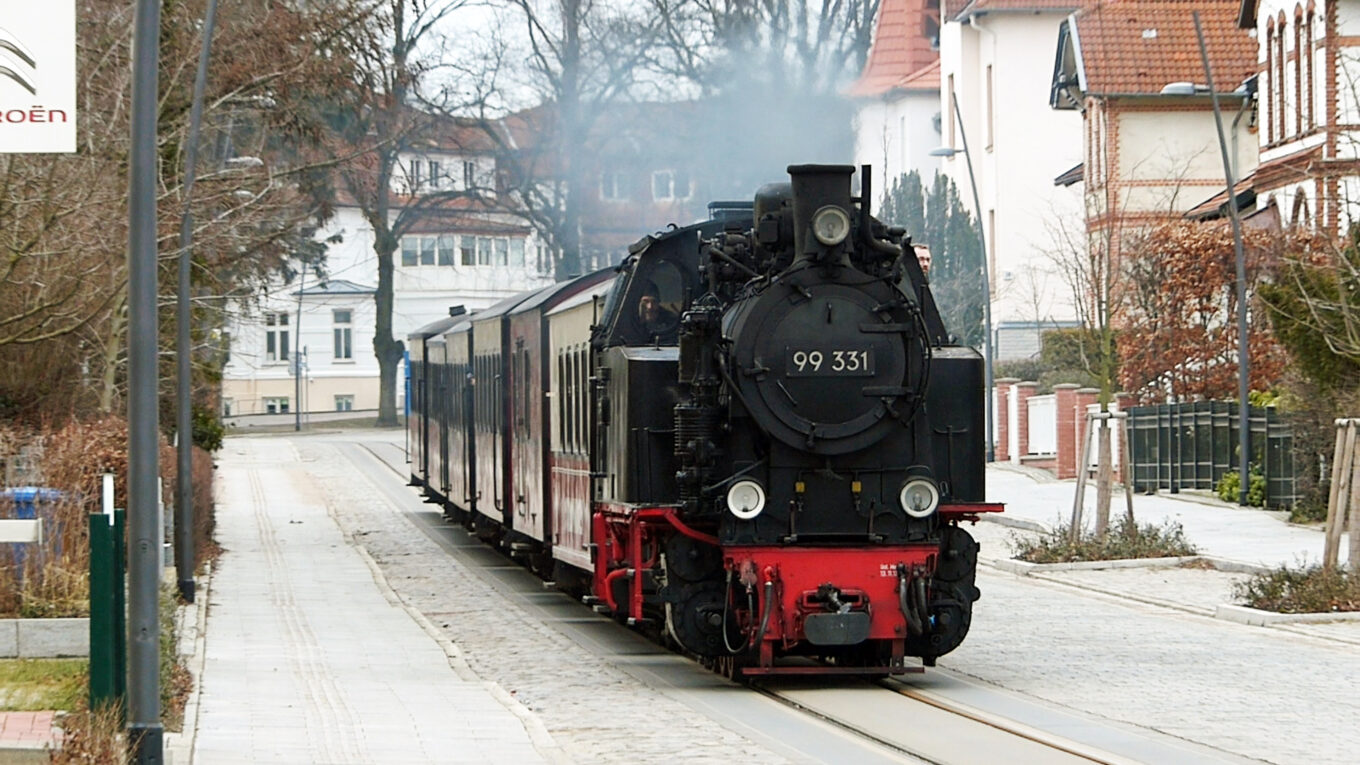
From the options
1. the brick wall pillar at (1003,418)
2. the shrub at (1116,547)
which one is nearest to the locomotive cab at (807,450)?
the shrub at (1116,547)

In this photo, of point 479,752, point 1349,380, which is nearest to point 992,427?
point 1349,380

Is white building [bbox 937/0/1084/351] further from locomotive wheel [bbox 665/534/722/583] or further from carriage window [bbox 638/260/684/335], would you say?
locomotive wheel [bbox 665/534/722/583]

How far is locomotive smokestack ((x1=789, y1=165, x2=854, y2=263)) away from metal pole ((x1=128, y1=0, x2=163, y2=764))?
5.03m

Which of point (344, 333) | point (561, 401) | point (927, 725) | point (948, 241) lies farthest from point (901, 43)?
point (927, 725)

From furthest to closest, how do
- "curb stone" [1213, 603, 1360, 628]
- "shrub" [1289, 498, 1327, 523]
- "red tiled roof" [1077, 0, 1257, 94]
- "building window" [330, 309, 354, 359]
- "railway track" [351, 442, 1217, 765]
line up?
"building window" [330, 309, 354, 359], "red tiled roof" [1077, 0, 1257, 94], "shrub" [1289, 498, 1327, 523], "curb stone" [1213, 603, 1360, 628], "railway track" [351, 442, 1217, 765]

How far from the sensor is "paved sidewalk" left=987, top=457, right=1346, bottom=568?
23.8m

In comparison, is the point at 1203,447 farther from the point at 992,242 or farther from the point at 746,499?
the point at 992,242

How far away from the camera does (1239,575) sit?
22.1 meters

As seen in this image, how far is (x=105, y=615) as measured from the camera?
9.91 metres

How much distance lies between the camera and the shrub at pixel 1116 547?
23438 millimetres

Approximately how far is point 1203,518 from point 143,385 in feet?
74.7

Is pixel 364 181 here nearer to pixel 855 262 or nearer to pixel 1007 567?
pixel 1007 567

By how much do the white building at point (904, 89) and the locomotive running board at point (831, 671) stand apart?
1940 inches

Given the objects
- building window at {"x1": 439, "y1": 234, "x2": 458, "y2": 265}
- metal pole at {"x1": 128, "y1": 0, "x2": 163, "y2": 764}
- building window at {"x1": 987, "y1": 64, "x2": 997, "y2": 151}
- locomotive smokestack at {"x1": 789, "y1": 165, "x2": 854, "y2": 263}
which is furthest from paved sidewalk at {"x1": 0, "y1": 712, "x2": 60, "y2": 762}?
building window at {"x1": 439, "y1": 234, "x2": 458, "y2": 265}
